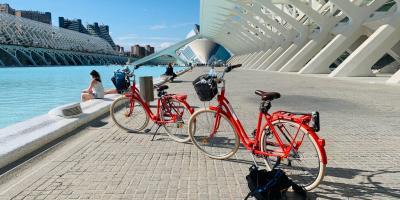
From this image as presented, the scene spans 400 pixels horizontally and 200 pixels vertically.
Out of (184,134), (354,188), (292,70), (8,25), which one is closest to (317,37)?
(292,70)

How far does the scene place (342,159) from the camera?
14.8ft

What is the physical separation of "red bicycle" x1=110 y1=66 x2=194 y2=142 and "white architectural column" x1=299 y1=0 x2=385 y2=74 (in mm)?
17157

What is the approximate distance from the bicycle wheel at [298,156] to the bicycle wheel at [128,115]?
2910 millimetres

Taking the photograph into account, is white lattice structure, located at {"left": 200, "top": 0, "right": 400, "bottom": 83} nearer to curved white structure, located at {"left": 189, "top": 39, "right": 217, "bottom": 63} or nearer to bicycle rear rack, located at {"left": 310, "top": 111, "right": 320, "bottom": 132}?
bicycle rear rack, located at {"left": 310, "top": 111, "right": 320, "bottom": 132}

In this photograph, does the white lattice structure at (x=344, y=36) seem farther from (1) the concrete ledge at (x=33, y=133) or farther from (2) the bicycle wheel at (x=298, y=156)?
(1) the concrete ledge at (x=33, y=133)

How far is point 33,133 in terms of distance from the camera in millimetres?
5512

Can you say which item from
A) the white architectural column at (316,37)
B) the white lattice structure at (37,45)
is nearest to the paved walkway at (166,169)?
the white architectural column at (316,37)

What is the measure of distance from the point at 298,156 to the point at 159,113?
2759 mm

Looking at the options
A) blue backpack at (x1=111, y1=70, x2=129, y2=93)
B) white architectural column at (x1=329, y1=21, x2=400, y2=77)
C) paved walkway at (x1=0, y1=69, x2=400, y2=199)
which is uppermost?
white architectural column at (x1=329, y1=21, x2=400, y2=77)

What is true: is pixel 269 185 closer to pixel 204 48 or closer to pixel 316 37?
pixel 316 37

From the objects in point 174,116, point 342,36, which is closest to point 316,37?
point 342,36

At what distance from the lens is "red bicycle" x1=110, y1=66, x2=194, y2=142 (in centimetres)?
568

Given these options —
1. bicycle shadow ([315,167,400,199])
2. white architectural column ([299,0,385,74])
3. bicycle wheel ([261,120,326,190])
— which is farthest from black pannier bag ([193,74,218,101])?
white architectural column ([299,0,385,74])

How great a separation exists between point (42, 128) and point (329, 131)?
Answer: 5011 millimetres
